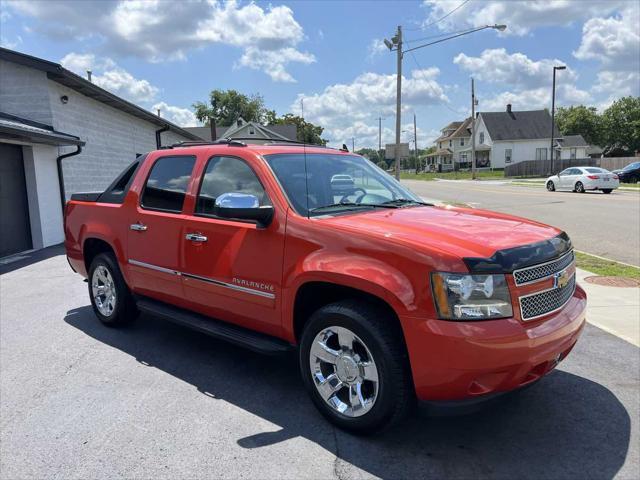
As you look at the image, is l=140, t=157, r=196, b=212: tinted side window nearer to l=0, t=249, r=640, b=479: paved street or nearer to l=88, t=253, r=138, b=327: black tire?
l=88, t=253, r=138, b=327: black tire

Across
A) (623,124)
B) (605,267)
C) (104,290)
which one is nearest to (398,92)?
(605,267)

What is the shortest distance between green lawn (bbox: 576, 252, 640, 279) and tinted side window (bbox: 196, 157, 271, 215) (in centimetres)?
597

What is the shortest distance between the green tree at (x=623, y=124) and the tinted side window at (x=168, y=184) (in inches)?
3663

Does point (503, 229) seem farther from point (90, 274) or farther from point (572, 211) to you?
point (572, 211)

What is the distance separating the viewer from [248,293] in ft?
12.3

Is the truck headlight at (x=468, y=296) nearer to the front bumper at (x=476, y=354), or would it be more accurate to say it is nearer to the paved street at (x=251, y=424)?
the front bumper at (x=476, y=354)

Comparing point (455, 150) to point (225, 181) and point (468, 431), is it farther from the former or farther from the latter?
point (468, 431)

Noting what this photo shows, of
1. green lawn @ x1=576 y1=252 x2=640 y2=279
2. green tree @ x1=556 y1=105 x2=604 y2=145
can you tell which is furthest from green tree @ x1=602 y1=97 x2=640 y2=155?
green lawn @ x1=576 y1=252 x2=640 y2=279

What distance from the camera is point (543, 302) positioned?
2965 mm

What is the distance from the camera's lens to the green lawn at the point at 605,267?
294 inches

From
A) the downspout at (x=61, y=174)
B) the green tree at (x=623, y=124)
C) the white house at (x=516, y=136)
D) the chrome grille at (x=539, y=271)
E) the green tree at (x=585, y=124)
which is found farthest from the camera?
the green tree at (x=585, y=124)

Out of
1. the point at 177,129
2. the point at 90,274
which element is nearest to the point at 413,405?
the point at 90,274

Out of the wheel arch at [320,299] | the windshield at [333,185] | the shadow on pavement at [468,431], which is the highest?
the windshield at [333,185]

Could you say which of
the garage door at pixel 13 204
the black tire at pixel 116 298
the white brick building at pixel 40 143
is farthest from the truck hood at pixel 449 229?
the garage door at pixel 13 204
